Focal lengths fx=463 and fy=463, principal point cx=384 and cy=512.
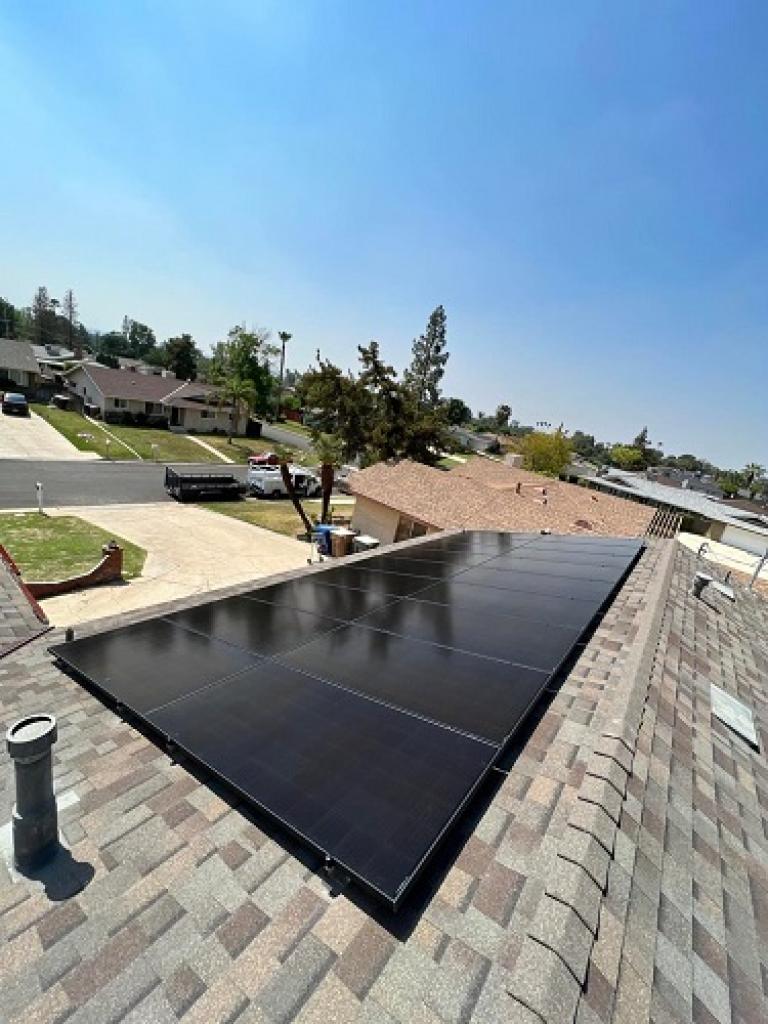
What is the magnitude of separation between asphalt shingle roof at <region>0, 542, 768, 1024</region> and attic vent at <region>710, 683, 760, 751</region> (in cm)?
115

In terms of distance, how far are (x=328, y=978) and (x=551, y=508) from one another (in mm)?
21702

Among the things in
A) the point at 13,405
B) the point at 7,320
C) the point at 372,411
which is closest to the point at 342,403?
the point at 372,411

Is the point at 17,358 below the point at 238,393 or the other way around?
below

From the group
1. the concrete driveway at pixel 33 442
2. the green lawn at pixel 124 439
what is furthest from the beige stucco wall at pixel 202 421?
the concrete driveway at pixel 33 442

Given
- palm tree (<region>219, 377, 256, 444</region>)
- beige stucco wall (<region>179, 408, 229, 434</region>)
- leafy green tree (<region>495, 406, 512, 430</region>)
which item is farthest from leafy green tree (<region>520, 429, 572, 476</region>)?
leafy green tree (<region>495, 406, 512, 430</region>)

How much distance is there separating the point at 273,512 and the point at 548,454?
3825cm

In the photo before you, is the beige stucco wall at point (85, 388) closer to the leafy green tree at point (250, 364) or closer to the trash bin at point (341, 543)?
the leafy green tree at point (250, 364)

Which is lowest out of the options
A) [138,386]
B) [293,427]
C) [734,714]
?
[293,427]

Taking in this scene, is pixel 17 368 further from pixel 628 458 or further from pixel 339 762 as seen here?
pixel 628 458

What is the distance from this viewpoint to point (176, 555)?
19.5m

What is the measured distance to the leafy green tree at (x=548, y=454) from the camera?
55.7 metres

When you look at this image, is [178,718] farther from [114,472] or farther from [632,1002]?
[114,472]

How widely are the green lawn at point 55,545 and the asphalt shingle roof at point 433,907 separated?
47.3ft

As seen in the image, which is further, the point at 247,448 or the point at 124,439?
the point at 247,448
